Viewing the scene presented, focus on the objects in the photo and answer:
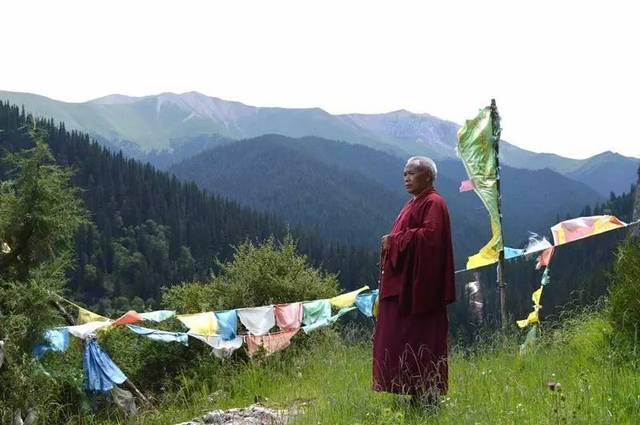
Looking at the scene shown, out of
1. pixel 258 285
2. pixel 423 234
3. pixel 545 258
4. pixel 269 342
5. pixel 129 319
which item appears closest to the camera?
pixel 423 234

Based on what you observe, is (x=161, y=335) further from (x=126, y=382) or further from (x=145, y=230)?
(x=145, y=230)

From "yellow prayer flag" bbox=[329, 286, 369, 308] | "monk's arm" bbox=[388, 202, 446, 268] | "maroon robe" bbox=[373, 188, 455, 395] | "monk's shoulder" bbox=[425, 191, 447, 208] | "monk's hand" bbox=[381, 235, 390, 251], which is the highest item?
"monk's shoulder" bbox=[425, 191, 447, 208]

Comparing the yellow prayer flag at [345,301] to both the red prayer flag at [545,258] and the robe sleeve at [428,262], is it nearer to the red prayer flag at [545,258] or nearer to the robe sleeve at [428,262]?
the red prayer flag at [545,258]

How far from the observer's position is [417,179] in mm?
5703

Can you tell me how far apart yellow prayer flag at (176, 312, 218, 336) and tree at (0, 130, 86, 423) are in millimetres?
1884

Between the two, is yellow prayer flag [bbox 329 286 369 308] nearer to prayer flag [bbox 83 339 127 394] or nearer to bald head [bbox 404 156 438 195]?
prayer flag [bbox 83 339 127 394]

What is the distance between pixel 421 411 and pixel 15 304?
6.00 meters

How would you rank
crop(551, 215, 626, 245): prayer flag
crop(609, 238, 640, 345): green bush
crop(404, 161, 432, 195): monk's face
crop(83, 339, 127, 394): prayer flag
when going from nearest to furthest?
crop(609, 238, 640, 345): green bush, crop(404, 161, 432, 195): monk's face, crop(551, 215, 626, 245): prayer flag, crop(83, 339, 127, 394): prayer flag

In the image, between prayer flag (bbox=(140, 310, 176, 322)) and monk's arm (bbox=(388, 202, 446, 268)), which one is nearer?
monk's arm (bbox=(388, 202, 446, 268))

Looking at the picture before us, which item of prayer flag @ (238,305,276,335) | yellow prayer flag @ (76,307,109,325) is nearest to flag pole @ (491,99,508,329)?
prayer flag @ (238,305,276,335)

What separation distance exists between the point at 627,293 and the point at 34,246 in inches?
310

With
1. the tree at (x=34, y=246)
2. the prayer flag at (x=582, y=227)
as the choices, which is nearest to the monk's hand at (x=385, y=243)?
the prayer flag at (x=582, y=227)

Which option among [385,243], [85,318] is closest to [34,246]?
[85,318]

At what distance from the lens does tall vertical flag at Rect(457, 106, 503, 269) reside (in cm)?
888
